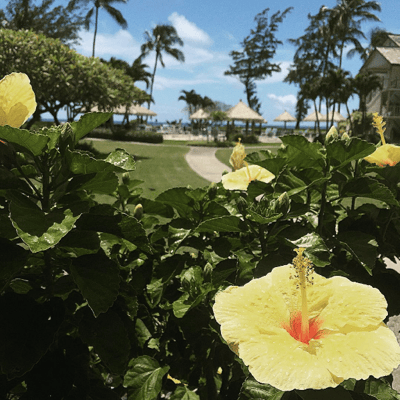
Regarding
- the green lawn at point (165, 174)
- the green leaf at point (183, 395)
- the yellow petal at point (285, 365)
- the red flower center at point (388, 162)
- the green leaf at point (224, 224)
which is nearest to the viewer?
the yellow petal at point (285, 365)

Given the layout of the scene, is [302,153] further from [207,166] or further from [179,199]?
[207,166]

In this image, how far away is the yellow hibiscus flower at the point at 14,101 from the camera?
0.96 metres

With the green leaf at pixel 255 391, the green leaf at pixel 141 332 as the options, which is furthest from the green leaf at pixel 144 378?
the green leaf at pixel 255 391

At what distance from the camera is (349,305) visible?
0.77 m

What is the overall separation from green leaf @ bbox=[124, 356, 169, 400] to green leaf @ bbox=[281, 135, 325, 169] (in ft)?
2.77

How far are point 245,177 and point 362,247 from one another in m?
0.47

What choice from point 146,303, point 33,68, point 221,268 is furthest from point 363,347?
point 33,68

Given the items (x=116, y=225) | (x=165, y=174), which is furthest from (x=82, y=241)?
(x=165, y=174)

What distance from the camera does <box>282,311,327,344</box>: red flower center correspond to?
2.49ft

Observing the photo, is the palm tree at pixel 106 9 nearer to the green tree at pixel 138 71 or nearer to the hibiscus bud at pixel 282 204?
the green tree at pixel 138 71

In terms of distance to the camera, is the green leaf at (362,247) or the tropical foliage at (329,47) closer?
the green leaf at (362,247)

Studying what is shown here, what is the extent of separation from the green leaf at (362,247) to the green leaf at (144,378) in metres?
0.72

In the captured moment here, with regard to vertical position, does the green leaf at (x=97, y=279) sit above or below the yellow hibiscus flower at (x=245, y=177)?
below

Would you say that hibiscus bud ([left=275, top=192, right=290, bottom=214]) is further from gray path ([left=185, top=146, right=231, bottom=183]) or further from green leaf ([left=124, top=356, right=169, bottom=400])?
gray path ([left=185, top=146, right=231, bottom=183])
